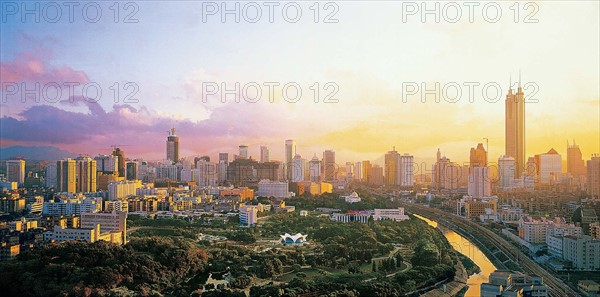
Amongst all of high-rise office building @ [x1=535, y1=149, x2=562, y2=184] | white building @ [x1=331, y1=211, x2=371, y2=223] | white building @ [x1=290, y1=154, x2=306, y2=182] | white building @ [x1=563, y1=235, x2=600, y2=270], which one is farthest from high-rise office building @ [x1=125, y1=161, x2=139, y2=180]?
white building @ [x1=563, y1=235, x2=600, y2=270]

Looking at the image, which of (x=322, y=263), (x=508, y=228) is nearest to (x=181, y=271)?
(x=322, y=263)

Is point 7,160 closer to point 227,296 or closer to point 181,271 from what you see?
point 181,271

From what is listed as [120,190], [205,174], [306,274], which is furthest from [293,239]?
[205,174]

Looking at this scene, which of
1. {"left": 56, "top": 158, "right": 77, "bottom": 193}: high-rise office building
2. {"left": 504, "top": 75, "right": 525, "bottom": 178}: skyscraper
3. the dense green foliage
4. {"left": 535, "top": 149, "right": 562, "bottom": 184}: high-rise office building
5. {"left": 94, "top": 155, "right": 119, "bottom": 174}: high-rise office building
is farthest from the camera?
{"left": 504, "top": 75, "right": 525, "bottom": 178}: skyscraper

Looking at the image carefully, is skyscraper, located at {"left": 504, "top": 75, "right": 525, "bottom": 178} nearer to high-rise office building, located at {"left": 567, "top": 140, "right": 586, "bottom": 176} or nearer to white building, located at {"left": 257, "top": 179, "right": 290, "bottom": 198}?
high-rise office building, located at {"left": 567, "top": 140, "right": 586, "bottom": 176}

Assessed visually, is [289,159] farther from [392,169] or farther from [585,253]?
[585,253]

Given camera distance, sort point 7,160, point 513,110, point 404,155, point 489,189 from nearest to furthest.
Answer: point 7,160
point 489,189
point 513,110
point 404,155

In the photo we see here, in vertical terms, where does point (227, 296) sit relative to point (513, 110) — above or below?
below
